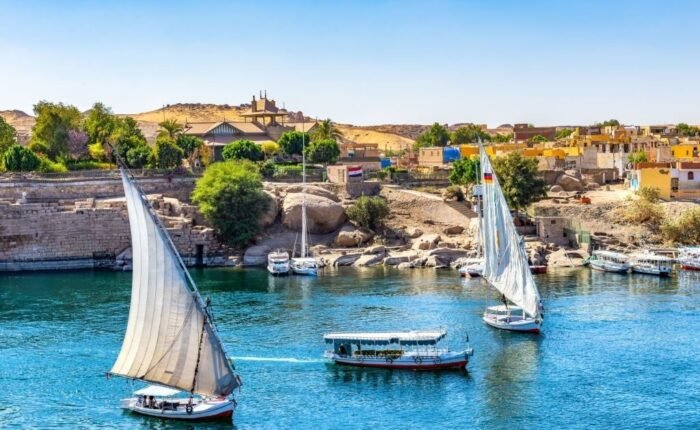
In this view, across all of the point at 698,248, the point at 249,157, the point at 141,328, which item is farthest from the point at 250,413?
the point at 249,157

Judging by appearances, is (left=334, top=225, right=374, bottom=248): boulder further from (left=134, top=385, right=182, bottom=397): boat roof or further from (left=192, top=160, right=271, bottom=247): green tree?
(left=134, top=385, right=182, bottom=397): boat roof

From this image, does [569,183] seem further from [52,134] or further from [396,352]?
[396,352]

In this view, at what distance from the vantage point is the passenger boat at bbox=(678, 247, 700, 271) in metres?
51.2

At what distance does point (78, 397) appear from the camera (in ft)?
100

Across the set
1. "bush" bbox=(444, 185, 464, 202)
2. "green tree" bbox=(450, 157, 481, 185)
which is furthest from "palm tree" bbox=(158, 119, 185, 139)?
"bush" bbox=(444, 185, 464, 202)

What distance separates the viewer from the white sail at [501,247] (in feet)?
129

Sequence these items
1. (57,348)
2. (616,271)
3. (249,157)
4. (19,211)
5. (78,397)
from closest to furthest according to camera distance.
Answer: (78,397)
(57,348)
(616,271)
(19,211)
(249,157)

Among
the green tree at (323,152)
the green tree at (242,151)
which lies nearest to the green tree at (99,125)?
the green tree at (242,151)

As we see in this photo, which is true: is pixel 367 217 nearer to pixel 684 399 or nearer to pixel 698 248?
pixel 698 248

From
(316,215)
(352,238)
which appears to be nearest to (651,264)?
(352,238)

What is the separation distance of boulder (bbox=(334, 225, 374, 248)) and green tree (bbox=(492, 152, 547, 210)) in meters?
7.14

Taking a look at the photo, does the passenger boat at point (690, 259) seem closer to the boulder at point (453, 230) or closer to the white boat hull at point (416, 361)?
the boulder at point (453, 230)

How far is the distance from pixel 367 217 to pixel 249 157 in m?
14.1

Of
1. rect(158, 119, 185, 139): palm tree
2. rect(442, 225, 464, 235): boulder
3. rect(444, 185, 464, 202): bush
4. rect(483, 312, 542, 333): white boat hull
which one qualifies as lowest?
rect(483, 312, 542, 333): white boat hull
